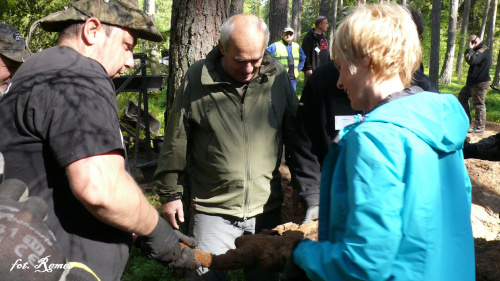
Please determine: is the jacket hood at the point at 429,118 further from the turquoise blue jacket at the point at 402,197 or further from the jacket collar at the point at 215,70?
the jacket collar at the point at 215,70

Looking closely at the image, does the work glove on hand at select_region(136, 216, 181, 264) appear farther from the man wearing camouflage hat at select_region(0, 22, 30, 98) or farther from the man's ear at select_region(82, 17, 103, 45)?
the man wearing camouflage hat at select_region(0, 22, 30, 98)

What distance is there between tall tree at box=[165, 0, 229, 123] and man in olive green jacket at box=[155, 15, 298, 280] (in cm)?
129

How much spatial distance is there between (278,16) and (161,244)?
1201cm

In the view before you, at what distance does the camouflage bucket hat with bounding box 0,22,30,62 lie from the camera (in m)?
3.92

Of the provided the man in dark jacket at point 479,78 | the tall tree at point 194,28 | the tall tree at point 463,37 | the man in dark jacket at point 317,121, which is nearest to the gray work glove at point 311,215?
the man in dark jacket at point 317,121

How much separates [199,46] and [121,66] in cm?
229

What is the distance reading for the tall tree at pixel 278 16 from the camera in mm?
13273

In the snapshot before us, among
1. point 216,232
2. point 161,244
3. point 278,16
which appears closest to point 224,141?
point 216,232

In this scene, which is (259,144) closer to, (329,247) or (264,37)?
(264,37)

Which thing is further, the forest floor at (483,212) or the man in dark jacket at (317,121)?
the forest floor at (483,212)

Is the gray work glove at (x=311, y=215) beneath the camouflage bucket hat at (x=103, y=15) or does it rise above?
beneath

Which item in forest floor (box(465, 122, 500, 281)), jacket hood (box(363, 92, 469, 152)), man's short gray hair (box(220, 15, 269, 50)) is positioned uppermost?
man's short gray hair (box(220, 15, 269, 50))

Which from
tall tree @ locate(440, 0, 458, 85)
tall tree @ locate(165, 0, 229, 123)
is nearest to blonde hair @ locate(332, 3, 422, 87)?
tall tree @ locate(165, 0, 229, 123)

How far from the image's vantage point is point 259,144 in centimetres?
307
